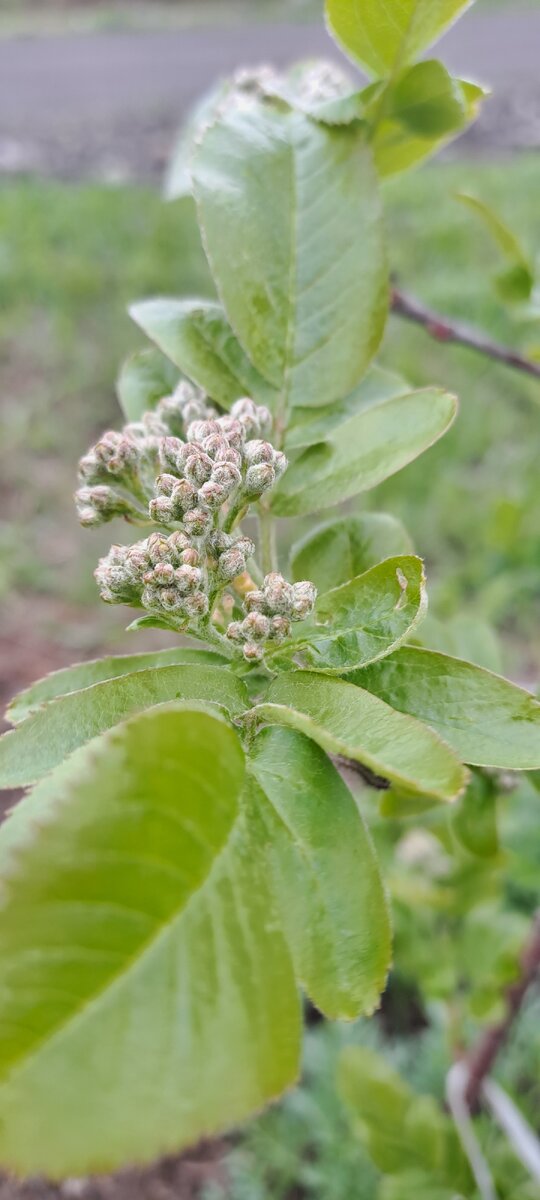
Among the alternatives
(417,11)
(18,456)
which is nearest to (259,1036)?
(417,11)

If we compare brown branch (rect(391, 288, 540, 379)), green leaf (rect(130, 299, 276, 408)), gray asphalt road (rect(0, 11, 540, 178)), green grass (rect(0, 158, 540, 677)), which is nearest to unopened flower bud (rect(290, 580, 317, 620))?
green leaf (rect(130, 299, 276, 408))

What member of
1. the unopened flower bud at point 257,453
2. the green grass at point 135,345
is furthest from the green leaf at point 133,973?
the green grass at point 135,345

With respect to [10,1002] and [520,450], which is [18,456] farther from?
[10,1002]

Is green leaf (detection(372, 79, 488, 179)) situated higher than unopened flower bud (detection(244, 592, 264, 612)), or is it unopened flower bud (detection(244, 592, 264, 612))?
green leaf (detection(372, 79, 488, 179))

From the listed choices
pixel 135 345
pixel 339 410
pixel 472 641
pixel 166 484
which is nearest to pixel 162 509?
pixel 166 484

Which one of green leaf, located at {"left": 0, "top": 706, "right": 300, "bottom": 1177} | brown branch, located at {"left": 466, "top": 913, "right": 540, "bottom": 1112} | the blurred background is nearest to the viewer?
green leaf, located at {"left": 0, "top": 706, "right": 300, "bottom": 1177}

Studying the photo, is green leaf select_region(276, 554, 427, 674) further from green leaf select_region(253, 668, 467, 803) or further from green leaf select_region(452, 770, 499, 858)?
green leaf select_region(452, 770, 499, 858)
